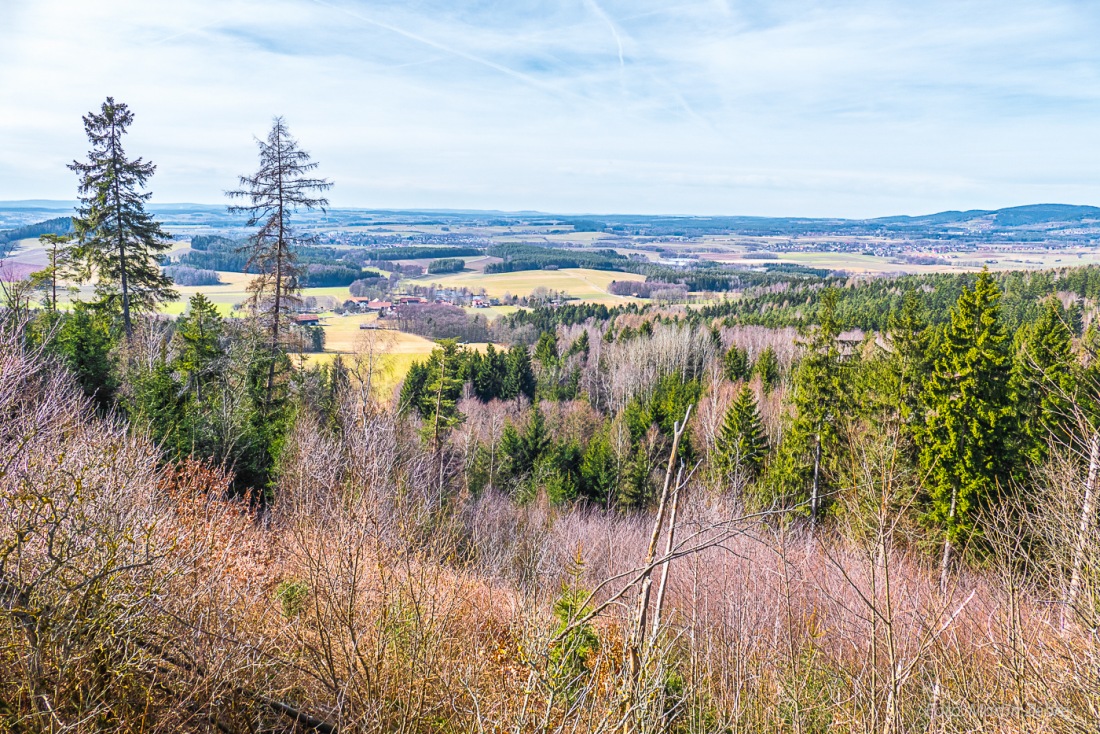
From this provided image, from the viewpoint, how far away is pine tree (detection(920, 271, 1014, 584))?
18.1 m

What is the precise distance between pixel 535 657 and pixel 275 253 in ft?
63.8

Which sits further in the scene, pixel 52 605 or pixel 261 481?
pixel 261 481

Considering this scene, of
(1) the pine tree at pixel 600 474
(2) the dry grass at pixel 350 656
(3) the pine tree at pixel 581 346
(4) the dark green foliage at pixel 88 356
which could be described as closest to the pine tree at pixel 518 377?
(3) the pine tree at pixel 581 346

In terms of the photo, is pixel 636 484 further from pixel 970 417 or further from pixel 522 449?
pixel 970 417

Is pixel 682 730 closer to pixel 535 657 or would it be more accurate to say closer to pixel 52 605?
pixel 535 657

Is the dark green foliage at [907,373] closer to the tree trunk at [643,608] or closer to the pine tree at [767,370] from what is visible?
the tree trunk at [643,608]

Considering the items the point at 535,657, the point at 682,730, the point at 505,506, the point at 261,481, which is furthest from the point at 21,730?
the point at 505,506

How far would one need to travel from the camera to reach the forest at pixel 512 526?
15.1ft

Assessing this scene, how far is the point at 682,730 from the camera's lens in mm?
7191

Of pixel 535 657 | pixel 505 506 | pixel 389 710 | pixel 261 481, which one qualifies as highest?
pixel 535 657

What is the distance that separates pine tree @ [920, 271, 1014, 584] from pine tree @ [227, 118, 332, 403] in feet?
67.7

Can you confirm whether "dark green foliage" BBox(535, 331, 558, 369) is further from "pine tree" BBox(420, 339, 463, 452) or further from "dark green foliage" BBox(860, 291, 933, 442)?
"dark green foliage" BBox(860, 291, 933, 442)

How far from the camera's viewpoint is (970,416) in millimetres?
18188

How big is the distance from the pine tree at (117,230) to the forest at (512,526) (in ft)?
0.40
